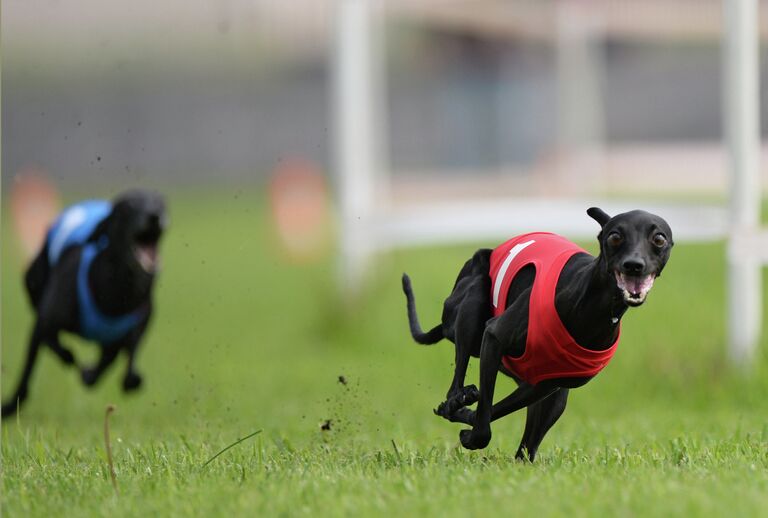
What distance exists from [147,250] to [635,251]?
3.32 meters

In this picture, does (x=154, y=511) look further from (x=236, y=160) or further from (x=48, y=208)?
(x=236, y=160)

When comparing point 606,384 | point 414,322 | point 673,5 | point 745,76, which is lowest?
point 606,384

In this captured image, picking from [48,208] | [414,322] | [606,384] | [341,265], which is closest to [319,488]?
[414,322]

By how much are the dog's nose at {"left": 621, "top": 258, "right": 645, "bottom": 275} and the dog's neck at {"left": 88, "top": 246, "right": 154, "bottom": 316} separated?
10.7 feet

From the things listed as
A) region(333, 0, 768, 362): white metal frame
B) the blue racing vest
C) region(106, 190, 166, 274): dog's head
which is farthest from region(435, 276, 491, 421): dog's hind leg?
region(333, 0, 768, 362): white metal frame

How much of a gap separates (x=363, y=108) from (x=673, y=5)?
2.38 metres

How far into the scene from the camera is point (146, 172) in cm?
3294

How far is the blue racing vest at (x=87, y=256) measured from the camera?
20.6 ft

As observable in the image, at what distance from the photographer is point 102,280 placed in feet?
20.5

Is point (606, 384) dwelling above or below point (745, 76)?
below

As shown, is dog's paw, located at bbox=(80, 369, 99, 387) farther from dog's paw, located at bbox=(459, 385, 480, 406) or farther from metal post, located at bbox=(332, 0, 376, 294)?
metal post, located at bbox=(332, 0, 376, 294)

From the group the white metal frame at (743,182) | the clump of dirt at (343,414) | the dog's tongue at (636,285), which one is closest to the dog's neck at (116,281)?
the clump of dirt at (343,414)

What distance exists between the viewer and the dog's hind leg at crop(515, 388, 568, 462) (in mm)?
4207

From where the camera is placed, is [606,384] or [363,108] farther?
[363,108]
